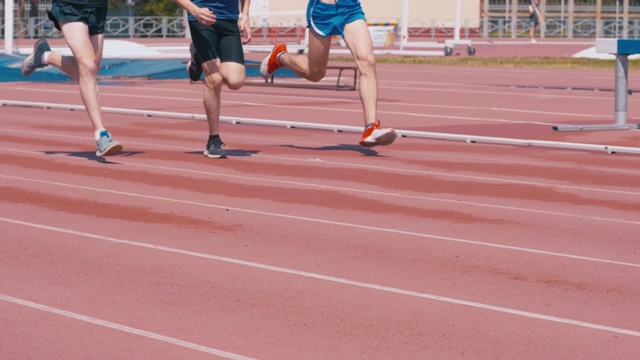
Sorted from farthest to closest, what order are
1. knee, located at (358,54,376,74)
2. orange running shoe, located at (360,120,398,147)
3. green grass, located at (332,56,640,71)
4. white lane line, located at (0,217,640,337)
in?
green grass, located at (332,56,640,71) → knee, located at (358,54,376,74) → orange running shoe, located at (360,120,398,147) → white lane line, located at (0,217,640,337)

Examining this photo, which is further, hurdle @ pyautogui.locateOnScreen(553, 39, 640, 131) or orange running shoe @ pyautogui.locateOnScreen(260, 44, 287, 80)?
hurdle @ pyautogui.locateOnScreen(553, 39, 640, 131)

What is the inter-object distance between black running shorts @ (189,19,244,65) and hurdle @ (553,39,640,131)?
4.90 metres

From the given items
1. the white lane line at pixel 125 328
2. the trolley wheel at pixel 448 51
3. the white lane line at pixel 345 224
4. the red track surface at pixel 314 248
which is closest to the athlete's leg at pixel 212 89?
the red track surface at pixel 314 248

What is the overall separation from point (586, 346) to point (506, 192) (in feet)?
14.8

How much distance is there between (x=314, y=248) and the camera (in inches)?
302

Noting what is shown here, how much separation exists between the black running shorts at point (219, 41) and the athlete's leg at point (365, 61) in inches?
40.9

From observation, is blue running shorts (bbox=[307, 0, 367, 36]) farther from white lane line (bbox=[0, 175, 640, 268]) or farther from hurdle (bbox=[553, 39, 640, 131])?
hurdle (bbox=[553, 39, 640, 131])

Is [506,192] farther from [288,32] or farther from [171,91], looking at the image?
[288,32]

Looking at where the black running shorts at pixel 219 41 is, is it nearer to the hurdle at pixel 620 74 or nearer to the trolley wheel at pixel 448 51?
the hurdle at pixel 620 74

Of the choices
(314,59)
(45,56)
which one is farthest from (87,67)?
(314,59)

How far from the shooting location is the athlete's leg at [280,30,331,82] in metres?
12.1

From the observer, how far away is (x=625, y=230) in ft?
27.5

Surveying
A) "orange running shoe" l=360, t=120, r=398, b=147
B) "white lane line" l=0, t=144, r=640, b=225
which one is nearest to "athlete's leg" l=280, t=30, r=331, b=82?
"orange running shoe" l=360, t=120, r=398, b=147

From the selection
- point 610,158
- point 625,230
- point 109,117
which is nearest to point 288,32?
point 109,117
